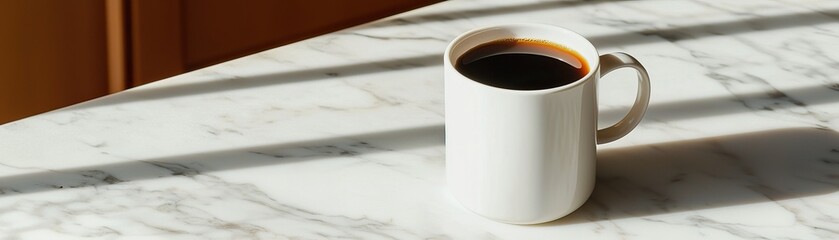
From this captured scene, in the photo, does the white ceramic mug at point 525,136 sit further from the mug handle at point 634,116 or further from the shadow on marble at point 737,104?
the shadow on marble at point 737,104

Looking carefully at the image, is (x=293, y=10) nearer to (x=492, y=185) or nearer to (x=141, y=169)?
(x=141, y=169)

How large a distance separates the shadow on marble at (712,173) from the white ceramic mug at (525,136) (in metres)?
0.04

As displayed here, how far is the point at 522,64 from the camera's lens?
2.58 ft

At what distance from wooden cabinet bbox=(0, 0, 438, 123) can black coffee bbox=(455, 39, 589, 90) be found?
0.97m

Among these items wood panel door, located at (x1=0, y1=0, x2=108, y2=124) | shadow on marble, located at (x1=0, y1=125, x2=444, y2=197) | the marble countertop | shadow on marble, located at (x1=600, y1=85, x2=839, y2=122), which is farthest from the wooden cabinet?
shadow on marble, located at (x1=600, y1=85, x2=839, y2=122)

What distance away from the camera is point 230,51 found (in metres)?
1.80

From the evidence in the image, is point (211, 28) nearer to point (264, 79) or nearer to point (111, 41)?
point (111, 41)

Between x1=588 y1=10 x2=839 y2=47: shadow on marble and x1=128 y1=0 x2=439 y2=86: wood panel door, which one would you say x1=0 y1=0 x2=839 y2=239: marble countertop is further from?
x1=128 y1=0 x2=439 y2=86: wood panel door

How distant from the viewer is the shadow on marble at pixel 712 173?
2.79 feet

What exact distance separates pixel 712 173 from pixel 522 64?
20 cm

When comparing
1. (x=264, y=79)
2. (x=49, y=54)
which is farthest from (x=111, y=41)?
(x=264, y=79)

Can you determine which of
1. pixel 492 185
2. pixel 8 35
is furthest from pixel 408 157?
pixel 8 35

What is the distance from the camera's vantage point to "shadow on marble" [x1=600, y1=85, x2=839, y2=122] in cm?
96

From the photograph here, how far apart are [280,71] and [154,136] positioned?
144mm
